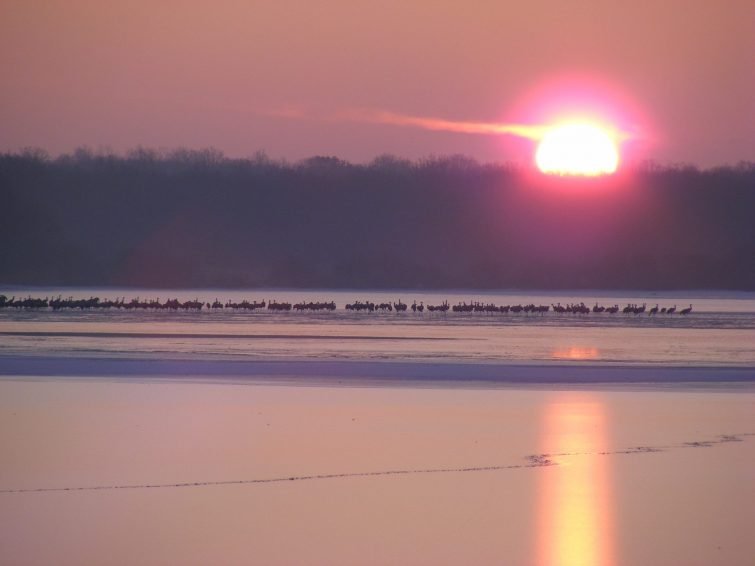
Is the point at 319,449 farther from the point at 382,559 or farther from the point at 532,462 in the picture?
the point at 382,559

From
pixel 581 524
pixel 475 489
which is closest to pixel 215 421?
pixel 475 489

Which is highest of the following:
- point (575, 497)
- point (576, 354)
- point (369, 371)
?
point (576, 354)

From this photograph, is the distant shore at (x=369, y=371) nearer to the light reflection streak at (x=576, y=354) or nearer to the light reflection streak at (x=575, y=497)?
the light reflection streak at (x=576, y=354)

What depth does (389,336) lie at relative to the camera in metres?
31.0

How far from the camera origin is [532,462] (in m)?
11.4

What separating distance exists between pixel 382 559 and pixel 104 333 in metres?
24.4

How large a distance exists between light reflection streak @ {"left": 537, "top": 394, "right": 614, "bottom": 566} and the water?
9595 millimetres

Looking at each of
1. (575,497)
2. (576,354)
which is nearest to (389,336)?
(576,354)

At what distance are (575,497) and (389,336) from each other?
21101 millimetres

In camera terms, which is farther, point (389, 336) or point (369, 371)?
point (389, 336)

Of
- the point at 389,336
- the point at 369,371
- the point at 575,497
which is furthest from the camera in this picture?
the point at 389,336

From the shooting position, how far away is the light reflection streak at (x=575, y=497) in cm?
844

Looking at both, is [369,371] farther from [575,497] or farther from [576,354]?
[575,497]

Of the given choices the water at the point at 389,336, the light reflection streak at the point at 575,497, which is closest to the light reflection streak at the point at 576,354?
the water at the point at 389,336
